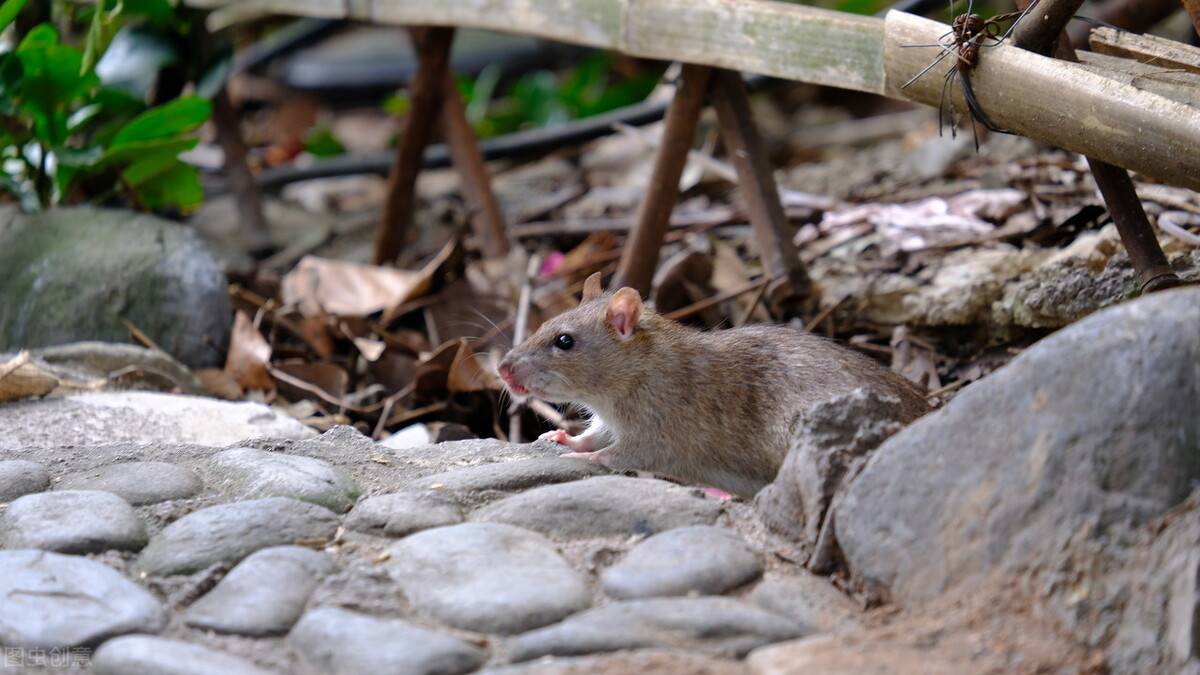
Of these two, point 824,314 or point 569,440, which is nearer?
point 569,440

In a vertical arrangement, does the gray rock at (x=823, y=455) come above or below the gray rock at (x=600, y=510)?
above

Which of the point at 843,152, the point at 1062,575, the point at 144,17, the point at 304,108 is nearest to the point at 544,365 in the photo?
the point at 1062,575

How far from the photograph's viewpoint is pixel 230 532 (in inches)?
125

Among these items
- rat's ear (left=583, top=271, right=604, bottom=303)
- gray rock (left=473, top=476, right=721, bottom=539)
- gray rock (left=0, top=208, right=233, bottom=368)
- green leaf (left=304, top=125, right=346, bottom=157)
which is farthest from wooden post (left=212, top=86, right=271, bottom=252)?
gray rock (left=473, top=476, right=721, bottom=539)

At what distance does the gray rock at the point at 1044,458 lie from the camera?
259 cm

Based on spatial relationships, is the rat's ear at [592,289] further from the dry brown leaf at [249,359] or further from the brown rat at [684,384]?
the dry brown leaf at [249,359]

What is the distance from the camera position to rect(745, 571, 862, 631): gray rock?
281 centimetres

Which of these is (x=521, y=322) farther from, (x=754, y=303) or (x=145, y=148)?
(x=145, y=148)

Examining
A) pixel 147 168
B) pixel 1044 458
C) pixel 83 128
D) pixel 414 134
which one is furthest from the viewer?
pixel 414 134

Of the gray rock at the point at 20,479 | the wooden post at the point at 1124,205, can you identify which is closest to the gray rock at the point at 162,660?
the gray rock at the point at 20,479

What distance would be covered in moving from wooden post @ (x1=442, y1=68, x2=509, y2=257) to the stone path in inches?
148

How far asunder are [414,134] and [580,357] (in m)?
3.12

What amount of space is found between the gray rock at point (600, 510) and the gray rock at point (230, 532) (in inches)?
16.1

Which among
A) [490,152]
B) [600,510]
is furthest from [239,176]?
[600,510]
